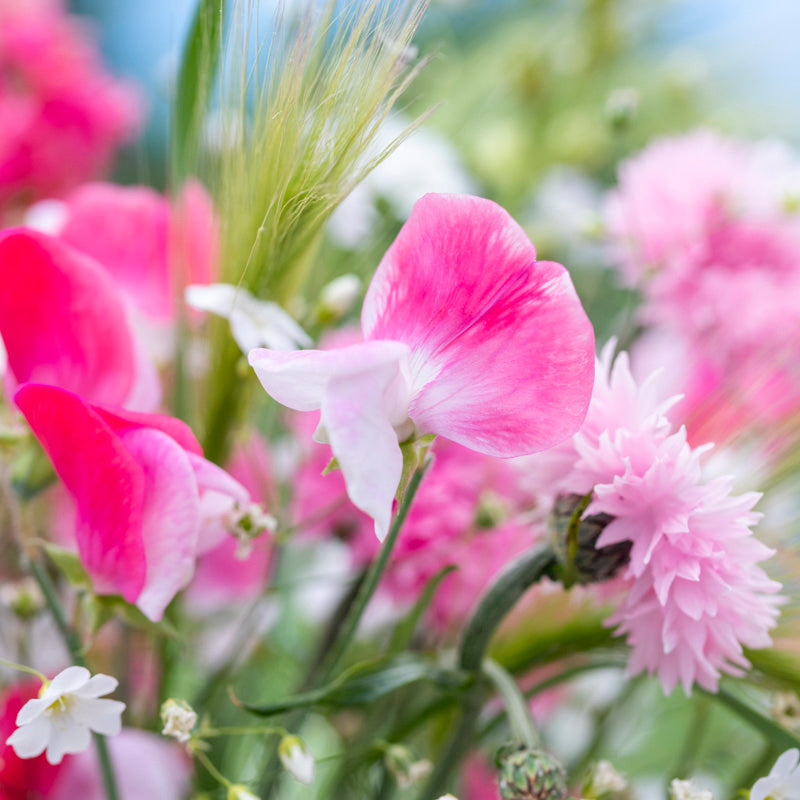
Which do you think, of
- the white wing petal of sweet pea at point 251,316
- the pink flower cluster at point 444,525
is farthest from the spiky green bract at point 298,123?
the pink flower cluster at point 444,525

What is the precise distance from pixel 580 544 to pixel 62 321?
182mm

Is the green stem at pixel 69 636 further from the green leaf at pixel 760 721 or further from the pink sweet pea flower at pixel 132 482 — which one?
the green leaf at pixel 760 721

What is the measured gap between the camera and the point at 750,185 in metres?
0.45

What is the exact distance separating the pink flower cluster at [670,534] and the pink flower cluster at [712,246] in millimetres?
156

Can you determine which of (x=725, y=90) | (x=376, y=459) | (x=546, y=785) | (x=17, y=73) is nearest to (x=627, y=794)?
(x=546, y=785)

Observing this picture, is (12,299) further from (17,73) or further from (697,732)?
(17,73)

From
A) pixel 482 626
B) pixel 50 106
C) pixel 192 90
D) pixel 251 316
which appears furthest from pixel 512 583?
pixel 50 106

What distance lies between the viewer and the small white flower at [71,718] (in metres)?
0.24

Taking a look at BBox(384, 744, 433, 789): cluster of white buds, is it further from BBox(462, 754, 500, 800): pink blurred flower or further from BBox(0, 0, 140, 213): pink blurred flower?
BBox(0, 0, 140, 213): pink blurred flower

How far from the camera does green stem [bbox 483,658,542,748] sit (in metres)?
0.28

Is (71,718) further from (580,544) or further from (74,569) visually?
(580,544)

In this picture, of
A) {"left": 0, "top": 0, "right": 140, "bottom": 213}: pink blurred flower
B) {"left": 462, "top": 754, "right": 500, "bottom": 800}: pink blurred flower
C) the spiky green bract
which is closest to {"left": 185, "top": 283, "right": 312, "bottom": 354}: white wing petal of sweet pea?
the spiky green bract

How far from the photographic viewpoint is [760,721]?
11.4 inches

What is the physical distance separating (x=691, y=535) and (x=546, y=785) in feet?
0.28
